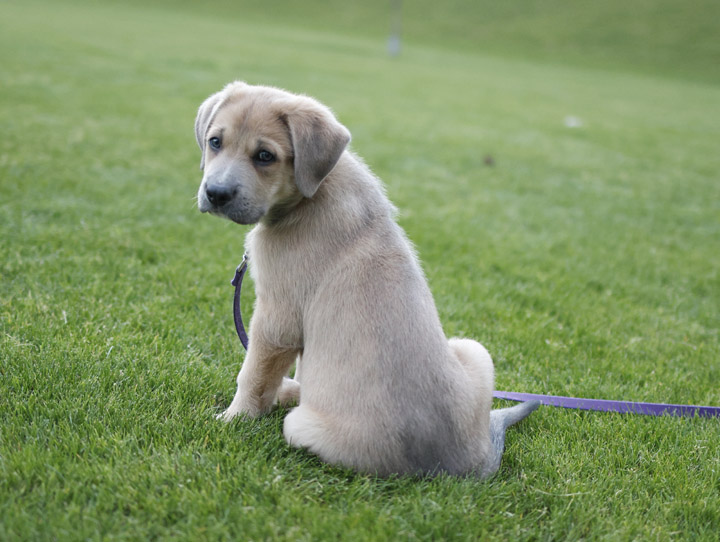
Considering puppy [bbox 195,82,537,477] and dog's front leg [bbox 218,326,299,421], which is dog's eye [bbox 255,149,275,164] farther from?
dog's front leg [bbox 218,326,299,421]

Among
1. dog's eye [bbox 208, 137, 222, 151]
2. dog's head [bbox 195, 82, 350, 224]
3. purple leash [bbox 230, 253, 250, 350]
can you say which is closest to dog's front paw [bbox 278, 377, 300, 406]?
purple leash [bbox 230, 253, 250, 350]

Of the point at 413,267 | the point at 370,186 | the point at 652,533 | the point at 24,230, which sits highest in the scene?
the point at 370,186

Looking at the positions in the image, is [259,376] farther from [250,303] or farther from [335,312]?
[250,303]

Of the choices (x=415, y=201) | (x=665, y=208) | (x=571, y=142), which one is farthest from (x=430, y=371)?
(x=571, y=142)

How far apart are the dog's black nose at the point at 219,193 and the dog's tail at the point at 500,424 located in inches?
81.1

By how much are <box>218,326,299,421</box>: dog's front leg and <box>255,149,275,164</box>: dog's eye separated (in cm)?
101

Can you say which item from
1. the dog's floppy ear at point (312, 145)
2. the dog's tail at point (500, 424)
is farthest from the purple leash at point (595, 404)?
the dog's floppy ear at point (312, 145)

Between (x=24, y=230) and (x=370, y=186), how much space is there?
4062 mm

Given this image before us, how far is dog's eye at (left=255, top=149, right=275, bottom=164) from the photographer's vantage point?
3.44 metres

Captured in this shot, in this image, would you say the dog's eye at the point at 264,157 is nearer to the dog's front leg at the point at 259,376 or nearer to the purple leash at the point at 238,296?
the purple leash at the point at 238,296

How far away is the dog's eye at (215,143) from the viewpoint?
352 cm

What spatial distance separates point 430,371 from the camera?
3.05 m

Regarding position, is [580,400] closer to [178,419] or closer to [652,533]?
[652,533]

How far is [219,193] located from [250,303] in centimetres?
224
